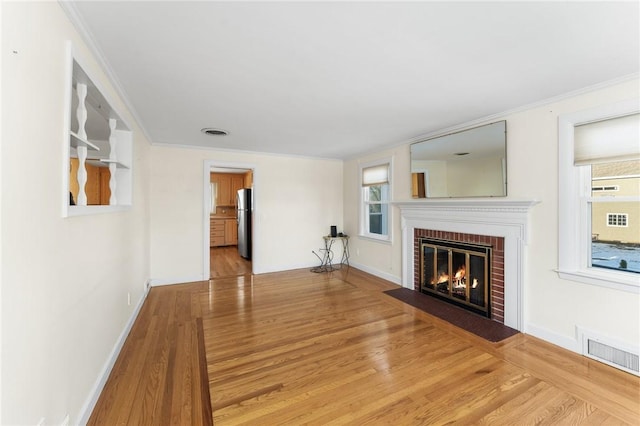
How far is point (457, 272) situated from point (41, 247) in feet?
12.8

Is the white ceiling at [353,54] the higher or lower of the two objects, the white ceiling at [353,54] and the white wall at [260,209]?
the higher

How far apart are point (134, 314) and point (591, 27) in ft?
14.9

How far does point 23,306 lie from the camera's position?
1.08m

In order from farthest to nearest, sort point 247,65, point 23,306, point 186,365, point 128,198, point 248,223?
1. point 248,223
2. point 128,198
3. point 186,365
4. point 247,65
5. point 23,306

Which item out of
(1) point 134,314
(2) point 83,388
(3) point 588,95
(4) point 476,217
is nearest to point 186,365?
(2) point 83,388

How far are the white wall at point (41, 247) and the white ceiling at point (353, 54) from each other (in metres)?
0.45

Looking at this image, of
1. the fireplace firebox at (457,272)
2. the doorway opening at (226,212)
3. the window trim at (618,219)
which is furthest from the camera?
the doorway opening at (226,212)

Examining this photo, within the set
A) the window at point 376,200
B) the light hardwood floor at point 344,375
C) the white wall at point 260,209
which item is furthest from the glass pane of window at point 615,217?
the white wall at point 260,209

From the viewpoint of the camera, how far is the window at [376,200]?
4887 mm

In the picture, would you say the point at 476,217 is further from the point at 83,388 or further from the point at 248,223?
the point at 248,223

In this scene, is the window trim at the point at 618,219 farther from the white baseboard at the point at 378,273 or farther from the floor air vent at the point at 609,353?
the white baseboard at the point at 378,273

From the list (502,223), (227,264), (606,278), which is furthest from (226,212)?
(606,278)

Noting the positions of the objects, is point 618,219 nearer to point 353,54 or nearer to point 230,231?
point 353,54

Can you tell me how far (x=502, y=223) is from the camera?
3.04 meters
